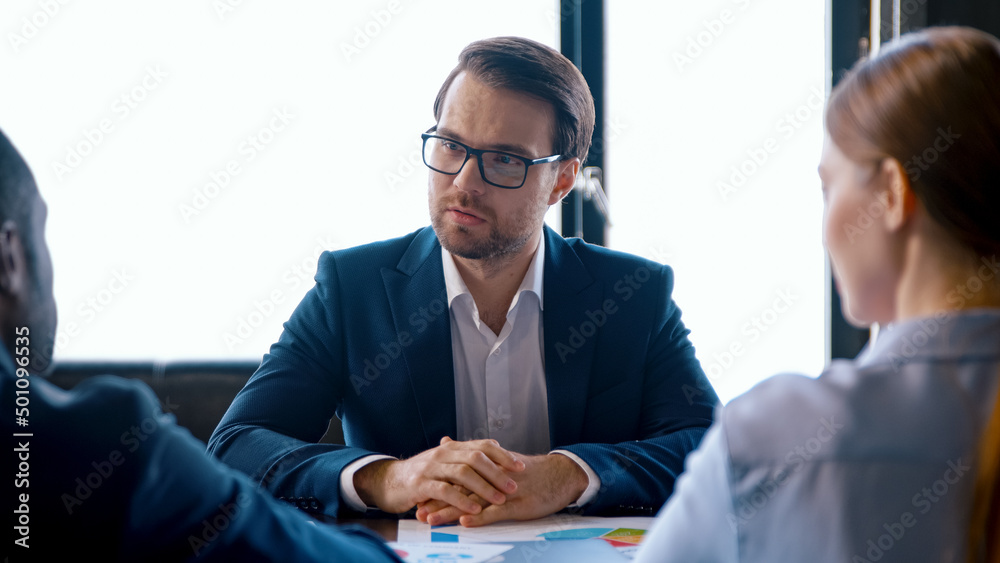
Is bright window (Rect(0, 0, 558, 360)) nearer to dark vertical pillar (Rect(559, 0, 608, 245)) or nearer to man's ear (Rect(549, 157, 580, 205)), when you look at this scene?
dark vertical pillar (Rect(559, 0, 608, 245))

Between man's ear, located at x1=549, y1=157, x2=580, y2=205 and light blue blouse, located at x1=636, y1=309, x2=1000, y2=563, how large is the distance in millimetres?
1352

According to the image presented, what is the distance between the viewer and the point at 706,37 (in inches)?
127

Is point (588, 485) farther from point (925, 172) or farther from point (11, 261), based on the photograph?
point (11, 261)

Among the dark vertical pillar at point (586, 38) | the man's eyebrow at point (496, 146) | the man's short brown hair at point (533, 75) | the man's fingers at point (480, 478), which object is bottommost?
the man's fingers at point (480, 478)

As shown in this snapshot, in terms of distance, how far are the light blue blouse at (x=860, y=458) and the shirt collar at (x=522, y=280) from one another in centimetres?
112

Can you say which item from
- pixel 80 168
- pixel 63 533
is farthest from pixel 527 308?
pixel 80 168

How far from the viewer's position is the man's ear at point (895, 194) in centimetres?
75

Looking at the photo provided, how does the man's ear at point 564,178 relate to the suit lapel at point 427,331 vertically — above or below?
above

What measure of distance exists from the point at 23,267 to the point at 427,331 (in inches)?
44.4

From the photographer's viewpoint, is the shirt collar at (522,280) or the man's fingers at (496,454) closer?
the man's fingers at (496,454)

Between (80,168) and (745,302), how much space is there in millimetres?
2762

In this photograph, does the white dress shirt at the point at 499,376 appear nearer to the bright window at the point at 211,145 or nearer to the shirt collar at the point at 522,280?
the shirt collar at the point at 522,280

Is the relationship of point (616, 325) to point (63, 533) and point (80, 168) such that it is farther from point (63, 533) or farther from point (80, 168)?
point (80, 168)

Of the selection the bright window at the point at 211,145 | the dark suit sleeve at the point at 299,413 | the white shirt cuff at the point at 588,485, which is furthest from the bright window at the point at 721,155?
the white shirt cuff at the point at 588,485
